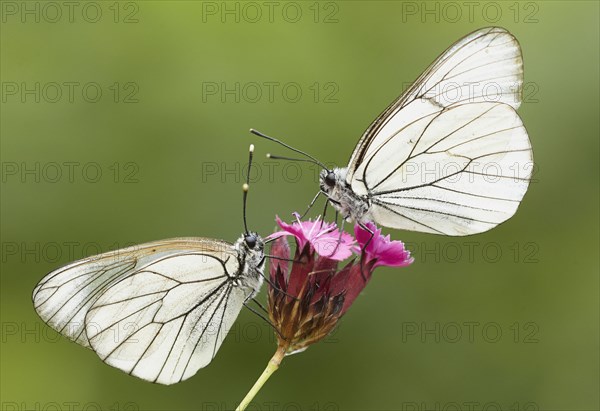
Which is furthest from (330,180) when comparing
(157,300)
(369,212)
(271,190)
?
(271,190)

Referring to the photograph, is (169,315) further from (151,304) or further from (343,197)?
(343,197)

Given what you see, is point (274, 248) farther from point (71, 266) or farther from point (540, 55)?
point (540, 55)

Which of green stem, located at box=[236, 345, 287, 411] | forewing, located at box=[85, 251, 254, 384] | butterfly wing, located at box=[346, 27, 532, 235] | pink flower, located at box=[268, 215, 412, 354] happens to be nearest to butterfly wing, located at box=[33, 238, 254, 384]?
forewing, located at box=[85, 251, 254, 384]

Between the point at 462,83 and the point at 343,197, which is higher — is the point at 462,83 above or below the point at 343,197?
above

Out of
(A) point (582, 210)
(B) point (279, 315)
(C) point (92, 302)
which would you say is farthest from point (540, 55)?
(C) point (92, 302)

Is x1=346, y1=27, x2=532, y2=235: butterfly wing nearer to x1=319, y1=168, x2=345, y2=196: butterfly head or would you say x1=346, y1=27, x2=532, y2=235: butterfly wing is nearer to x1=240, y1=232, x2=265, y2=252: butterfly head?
x1=319, y1=168, x2=345, y2=196: butterfly head

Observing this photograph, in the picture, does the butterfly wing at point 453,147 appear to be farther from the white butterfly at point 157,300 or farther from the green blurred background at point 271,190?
the green blurred background at point 271,190

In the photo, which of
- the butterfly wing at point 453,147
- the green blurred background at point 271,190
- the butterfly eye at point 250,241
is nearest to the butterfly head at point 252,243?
the butterfly eye at point 250,241
